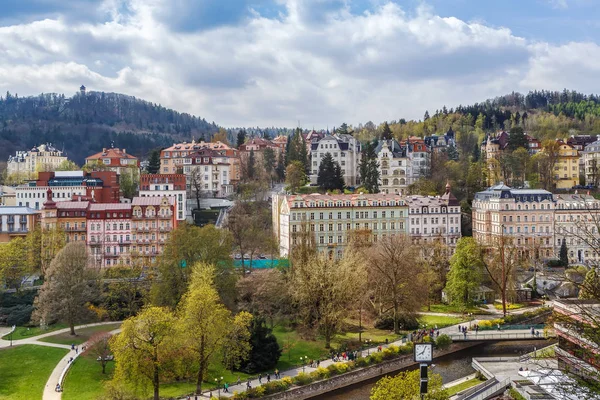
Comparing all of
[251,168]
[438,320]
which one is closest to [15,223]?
[251,168]

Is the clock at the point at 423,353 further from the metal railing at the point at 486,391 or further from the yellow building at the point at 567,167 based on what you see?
the yellow building at the point at 567,167

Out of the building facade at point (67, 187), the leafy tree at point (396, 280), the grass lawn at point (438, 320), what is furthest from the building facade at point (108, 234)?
the grass lawn at point (438, 320)

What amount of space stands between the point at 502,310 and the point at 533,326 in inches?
318

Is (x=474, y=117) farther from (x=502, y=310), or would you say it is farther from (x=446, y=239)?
(x=502, y=310)

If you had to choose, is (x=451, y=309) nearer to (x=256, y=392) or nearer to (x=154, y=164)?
(x=256, y=392)

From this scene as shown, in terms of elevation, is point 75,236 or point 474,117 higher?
point 474,117

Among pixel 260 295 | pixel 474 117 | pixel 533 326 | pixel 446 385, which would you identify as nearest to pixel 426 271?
pixel 533 326

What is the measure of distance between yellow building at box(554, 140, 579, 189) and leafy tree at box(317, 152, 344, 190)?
35.8 m

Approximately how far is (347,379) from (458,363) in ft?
29.3

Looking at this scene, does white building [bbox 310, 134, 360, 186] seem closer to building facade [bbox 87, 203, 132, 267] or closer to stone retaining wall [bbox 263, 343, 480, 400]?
building facade [bbox 87, 203, 132, 267]

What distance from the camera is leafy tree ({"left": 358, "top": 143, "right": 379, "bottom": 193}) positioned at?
8619cm

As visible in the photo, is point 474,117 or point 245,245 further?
point 474,117

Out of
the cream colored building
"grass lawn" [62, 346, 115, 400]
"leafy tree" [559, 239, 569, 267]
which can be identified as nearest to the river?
"grass lawn" [62, 346, 115, 400]

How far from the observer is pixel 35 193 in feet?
263
